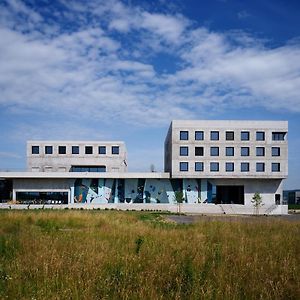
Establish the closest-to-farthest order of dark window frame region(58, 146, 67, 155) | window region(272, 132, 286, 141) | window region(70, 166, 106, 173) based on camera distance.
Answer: window region(272, 132, 286, 141), dark window frame region(58, 146, 67, 155), window region(70, 166, 106, 173)

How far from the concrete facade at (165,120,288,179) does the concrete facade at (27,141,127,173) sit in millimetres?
12551

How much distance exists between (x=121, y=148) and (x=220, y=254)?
55.5 metres

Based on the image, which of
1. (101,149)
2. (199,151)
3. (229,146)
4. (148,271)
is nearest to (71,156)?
(101,149)

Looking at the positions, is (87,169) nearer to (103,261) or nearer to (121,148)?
(121,148)

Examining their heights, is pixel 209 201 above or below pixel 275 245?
below

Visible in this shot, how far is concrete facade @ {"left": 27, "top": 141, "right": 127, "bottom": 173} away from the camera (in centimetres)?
6228

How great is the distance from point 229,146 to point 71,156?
27.0 metres

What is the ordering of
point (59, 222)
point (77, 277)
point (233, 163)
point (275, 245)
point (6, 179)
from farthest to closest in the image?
point (6, 179)
point (233, 163)
point (59, 222)
point (275, 245)
point (77, 277)

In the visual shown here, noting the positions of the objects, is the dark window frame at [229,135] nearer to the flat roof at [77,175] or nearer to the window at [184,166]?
the window at [184,166]

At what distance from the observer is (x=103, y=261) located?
7.61 m

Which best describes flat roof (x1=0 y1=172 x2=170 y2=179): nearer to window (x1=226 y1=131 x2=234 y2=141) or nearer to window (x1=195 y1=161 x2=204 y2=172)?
window (x1=195 y1=161 x2=204 y2=172)

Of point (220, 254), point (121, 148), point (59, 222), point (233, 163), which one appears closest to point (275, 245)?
point (220, 254)

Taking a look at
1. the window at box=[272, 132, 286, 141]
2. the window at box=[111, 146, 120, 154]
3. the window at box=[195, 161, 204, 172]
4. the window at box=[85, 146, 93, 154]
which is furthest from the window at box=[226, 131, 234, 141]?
the window at box=[85, 146, 93, 154]

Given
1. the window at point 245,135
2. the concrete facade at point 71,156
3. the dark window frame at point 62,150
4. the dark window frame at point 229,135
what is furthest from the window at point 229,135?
the dark window frame at point 62,150
